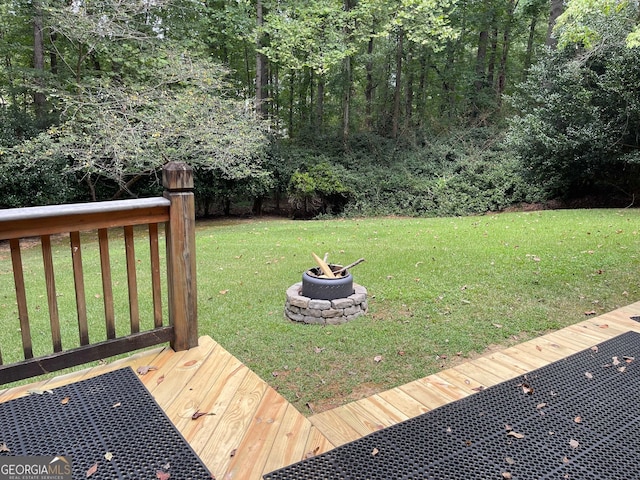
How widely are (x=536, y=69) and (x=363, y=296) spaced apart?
913cm

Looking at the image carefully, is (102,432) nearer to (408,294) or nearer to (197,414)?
(197,414)

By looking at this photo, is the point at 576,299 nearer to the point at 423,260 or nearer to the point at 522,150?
the point at 423,260

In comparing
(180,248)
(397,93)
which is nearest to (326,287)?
(180,248)

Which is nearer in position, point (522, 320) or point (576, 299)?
point (522, 320)

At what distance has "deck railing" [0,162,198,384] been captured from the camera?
1.93m

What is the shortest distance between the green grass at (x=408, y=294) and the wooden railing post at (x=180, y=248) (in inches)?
30.4

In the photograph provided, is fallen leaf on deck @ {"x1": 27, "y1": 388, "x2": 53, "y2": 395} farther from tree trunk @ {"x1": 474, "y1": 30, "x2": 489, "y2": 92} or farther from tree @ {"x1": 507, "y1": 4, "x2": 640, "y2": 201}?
tree trunk @ {"x1": 474, "y1": 30, "x2": 489, "y2": 92}

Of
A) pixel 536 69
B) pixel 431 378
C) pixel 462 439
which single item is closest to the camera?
pixel 462 439

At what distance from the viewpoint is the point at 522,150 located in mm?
10367

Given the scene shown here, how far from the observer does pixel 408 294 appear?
4367 mm

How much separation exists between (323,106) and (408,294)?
12.7m

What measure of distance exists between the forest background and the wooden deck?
5325mm

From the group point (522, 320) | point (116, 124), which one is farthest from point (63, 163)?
point (522, 320)

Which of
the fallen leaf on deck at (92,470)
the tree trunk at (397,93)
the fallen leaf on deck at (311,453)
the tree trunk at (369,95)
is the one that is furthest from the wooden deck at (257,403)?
the tree trunk at (369,95)
